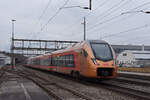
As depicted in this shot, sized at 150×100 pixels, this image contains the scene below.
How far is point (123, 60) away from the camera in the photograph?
74000 mm

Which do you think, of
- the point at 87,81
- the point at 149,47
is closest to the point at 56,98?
the point at 87,81

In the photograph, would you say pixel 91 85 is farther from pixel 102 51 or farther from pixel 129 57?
pixel 129 57

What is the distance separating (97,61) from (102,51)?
1.07m

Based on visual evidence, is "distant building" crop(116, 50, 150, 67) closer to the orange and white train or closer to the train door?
the orange and white train

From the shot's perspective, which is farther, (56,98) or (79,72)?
(79,72)

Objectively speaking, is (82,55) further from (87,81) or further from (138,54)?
(138,54)

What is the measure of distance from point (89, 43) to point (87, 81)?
319cm

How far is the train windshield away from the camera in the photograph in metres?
15.1

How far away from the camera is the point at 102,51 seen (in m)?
15.5

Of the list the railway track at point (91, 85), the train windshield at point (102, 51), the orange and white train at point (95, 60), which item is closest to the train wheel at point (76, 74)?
the orange and white train at point (95, 60)

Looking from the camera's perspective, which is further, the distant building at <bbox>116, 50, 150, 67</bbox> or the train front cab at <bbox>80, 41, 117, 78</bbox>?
the distant building at <bbox>116, 50, 150, 67</bbox>

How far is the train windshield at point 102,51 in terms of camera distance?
15091 millimetres

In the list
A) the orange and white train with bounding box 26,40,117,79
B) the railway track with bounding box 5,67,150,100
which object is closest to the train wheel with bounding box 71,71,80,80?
the orange and white train with bounding box 26,40,117,79

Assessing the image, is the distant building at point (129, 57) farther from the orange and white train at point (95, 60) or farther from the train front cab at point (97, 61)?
the train front cab at point (97, 61)
